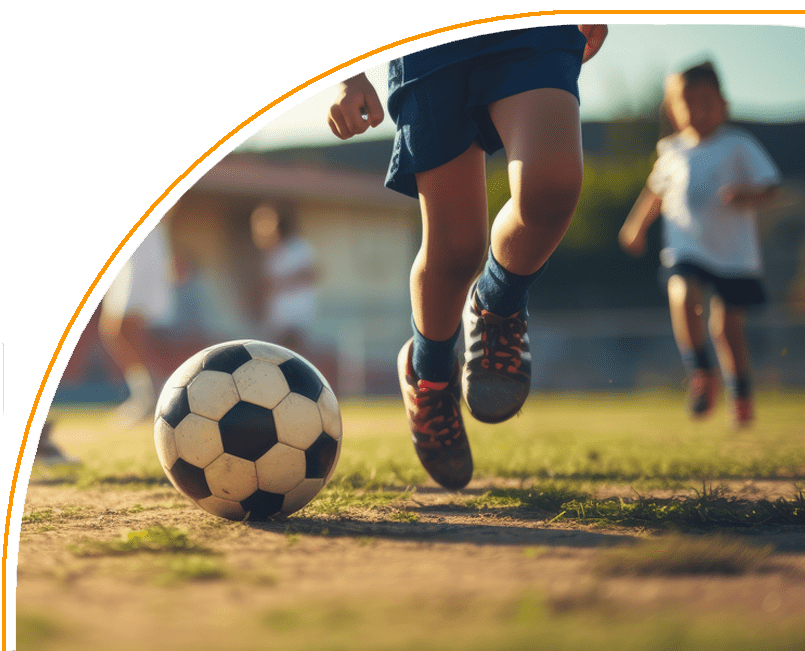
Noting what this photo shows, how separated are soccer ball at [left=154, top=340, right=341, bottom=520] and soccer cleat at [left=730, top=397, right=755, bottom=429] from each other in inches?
139

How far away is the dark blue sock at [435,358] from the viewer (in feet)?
7.72

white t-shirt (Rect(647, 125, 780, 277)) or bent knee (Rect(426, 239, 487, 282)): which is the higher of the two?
white t-shirt (Rect(647, 125, 780, 277))

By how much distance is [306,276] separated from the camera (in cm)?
737

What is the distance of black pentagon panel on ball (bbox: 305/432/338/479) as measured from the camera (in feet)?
6.27

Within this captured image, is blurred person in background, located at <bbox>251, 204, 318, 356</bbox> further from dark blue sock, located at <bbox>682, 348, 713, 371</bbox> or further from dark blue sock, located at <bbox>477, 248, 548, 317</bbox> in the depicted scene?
dark blue sock, located at <bbox>477, 248, 548, 317</bbox>

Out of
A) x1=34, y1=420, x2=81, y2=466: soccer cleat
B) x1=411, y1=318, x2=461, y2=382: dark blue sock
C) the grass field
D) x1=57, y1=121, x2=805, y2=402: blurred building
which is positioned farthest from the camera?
x1=57, y1=121, x2=805, y2=402: blurred building

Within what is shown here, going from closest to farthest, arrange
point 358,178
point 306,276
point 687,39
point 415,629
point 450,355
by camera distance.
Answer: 1. point 415,629
2. point 687,39
3. point 450,355
4. point 306,276
5. point 358,178

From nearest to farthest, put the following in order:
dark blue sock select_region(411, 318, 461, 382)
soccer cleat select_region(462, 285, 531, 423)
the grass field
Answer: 1. the grass field
2. soccer cleat select_region(462, 285, 531, 423)
3. dark blue sock select_region(411, 318, 461, 382)

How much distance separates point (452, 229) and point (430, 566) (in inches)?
42.1

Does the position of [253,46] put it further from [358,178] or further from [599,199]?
[599,199]

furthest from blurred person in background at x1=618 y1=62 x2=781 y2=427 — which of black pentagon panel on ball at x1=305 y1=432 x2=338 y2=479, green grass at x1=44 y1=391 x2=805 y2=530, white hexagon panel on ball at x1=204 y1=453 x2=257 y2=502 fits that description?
white hexagon panel on ball at x1=204 y1=453 x2=257 y2=502

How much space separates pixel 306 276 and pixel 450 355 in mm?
5120

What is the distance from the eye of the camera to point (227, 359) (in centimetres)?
200

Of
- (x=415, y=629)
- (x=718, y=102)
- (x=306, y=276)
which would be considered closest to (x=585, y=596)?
(x=415, y=629)
